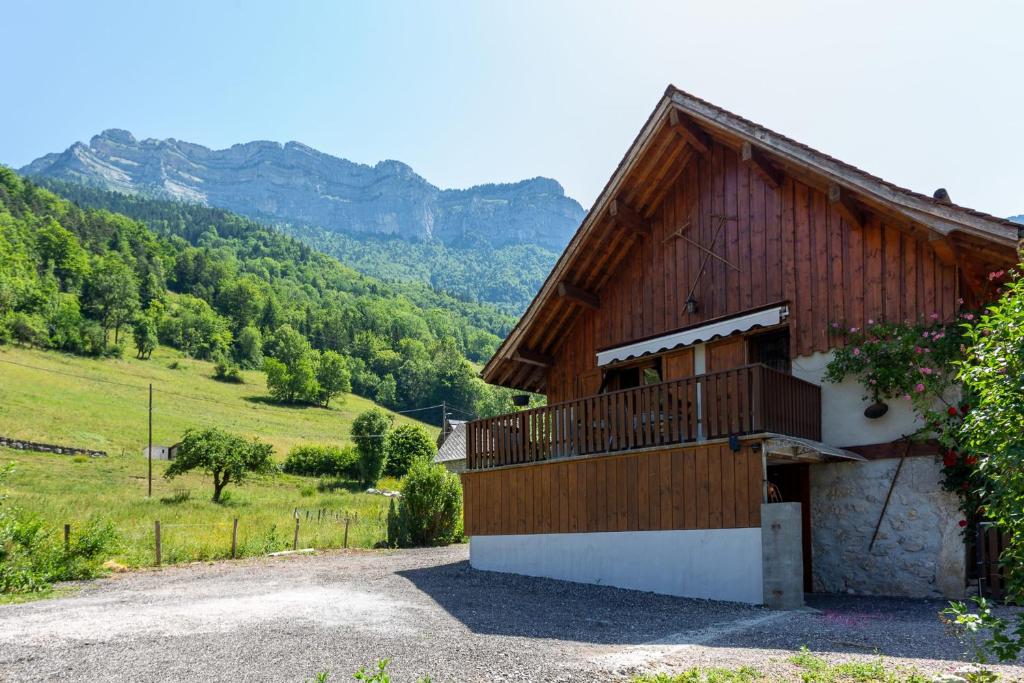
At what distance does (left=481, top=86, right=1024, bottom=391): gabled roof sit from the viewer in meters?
10.5

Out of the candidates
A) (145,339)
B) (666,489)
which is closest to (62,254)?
(145,339)

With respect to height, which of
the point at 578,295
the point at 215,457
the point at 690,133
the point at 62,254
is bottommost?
the point at 215,457

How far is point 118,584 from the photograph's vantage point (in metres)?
14.7

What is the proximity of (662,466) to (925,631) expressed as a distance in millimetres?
4667

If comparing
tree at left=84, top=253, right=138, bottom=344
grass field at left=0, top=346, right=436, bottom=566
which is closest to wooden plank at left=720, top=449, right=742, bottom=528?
grass field at left=0, top=346, right=436, bottom=566

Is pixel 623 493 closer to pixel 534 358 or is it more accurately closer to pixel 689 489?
pixel 689 489

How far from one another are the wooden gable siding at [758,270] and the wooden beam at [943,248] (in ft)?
0.68

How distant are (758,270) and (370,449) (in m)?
55.0

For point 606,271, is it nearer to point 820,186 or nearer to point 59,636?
point 820,186

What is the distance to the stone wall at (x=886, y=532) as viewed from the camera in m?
10.9

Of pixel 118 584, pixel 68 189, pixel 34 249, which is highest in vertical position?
pixel 68 189

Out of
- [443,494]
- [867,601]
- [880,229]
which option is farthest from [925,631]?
[443,494]

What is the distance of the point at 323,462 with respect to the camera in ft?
223

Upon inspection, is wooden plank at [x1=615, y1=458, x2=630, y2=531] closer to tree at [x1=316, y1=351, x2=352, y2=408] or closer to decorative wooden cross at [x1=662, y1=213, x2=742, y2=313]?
decorative wooden cross at [x1=662, y1=213, x2=742, y2=313]
